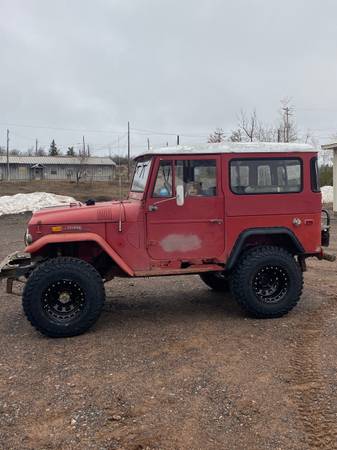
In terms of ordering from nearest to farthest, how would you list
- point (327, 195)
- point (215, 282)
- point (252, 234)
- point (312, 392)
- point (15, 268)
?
point (312, 392), point (15, 268), point (252, 234), point (215, 282), point (327, 195)

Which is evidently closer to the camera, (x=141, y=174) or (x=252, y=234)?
(x=252, y=234)

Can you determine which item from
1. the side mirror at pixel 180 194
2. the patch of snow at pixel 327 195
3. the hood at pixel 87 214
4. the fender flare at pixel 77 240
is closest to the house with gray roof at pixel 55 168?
the patch of snow at pixel 327 195

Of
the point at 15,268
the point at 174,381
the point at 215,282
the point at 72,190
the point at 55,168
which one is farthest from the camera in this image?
the point at 55,168

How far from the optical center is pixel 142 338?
5.61 meters

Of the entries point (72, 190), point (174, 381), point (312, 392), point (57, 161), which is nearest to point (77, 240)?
point (174, 381)

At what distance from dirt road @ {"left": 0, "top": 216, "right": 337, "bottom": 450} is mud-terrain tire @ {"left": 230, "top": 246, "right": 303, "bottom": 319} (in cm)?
20

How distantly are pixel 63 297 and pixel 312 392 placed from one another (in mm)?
2952

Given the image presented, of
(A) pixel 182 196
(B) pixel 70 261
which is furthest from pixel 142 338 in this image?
(A) pixel 182 196

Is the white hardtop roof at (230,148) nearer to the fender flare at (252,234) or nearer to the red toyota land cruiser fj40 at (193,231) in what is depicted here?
the red toyota land cruiser fj40 at (193,231)

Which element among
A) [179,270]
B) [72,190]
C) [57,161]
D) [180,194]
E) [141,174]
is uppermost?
[57,161]

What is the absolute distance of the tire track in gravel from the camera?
3461mm

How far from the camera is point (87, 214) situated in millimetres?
5879

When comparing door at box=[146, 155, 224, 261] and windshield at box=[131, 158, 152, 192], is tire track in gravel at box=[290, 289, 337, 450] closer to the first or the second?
door at box=[146, 155, 224, 261]

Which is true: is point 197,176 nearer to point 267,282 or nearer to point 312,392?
point 267,282
